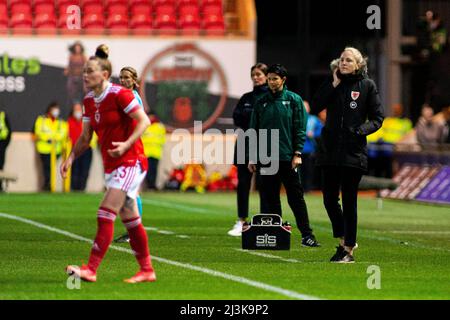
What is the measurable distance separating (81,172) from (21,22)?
4156mm

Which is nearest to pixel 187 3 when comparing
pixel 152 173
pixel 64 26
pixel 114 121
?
pixel 64 26

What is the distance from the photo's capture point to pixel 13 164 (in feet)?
104

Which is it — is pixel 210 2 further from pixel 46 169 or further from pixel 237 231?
pixel 237 231

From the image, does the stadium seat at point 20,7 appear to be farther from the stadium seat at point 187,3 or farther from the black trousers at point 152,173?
the black trousers at point 152,173

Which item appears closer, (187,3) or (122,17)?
(122,17)

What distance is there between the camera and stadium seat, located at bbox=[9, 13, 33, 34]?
32938 mm

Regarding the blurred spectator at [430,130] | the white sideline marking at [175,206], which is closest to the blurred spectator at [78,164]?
the white sideline marking at [175,206]

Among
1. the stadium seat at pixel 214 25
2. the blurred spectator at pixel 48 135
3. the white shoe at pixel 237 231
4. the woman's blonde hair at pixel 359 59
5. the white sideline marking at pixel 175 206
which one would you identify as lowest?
the white sideline marking at pixel 175 206

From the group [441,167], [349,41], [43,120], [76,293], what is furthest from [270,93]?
[349,41]

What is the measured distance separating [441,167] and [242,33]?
25.5 ft

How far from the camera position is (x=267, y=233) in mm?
15414

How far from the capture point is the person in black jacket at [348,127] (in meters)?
13.7

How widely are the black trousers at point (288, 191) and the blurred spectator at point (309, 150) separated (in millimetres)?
13510

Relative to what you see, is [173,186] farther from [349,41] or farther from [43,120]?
[349,41]
